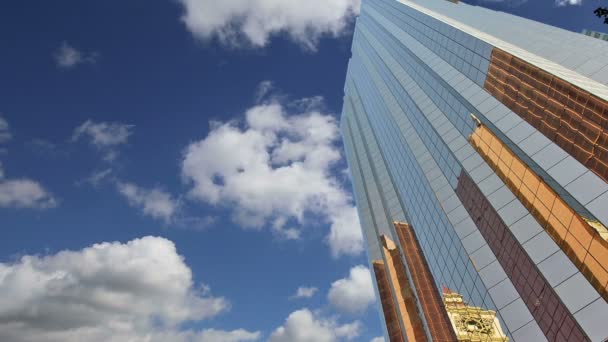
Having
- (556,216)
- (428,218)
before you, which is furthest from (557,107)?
(428,218)

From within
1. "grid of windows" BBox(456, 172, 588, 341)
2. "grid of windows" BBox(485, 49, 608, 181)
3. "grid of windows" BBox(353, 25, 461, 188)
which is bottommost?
"grid of windows" BBox(456, 172, 588, 341)

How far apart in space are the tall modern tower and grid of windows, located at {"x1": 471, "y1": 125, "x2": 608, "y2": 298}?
13 cm

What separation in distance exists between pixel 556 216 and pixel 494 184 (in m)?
12.0

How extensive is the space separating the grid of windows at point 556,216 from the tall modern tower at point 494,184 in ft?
0.42

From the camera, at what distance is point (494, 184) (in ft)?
175

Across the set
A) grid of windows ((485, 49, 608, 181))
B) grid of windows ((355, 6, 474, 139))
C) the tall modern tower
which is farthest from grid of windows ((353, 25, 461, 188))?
grid of windows ((485, 49, 608, 181))

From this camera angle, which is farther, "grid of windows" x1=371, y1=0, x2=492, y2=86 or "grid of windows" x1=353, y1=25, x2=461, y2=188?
"grid of windows" x1=371, y1=0, x2=492, y2=86

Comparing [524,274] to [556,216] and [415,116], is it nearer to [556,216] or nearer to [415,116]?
[556,216]

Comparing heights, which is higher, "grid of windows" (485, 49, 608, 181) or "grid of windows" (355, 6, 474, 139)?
"grid of windows" (355, 6, 474, 139)

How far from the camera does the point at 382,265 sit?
363 ft

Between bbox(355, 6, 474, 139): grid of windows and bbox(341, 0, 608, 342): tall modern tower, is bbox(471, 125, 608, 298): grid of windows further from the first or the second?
bbox(355, 6, 474, 139): grid of windows

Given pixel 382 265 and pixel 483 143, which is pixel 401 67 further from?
pixel 483 143

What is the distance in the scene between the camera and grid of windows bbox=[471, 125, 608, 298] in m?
35.7

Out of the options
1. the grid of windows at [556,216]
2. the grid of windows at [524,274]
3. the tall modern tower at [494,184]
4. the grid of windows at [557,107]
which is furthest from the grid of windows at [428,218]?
the grid of windows at [557,107]
